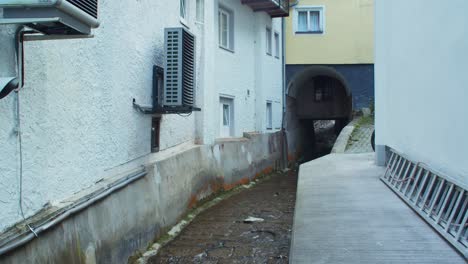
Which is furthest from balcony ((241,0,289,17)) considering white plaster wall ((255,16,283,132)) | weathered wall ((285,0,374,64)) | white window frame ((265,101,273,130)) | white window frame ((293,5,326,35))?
white window frame ((265,101,273,130))

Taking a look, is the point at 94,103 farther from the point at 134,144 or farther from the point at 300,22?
the point at 300,22

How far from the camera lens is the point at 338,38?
1767 cm

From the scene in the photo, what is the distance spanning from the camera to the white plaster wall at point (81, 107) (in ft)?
11.7

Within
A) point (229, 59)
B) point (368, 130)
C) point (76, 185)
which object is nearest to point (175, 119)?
point (76, 185)

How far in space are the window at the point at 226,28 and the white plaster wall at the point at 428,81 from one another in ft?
15.8

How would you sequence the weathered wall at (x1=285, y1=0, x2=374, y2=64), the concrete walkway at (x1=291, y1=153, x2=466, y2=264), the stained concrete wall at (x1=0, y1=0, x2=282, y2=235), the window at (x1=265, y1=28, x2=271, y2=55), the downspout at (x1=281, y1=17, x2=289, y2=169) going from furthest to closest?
the weathered wall at (x1=285, y1=0, x2=374, y2=64)
the downspout at (x1=281, y1=17, x2=289, y2=169)
the window at (x1=265, y1=28, x2=271, y2=55)
the concrete walkway at (x1=291, y1=153, x2=466, y2=264)
the stained concrete wall at (x1=0, y1=0, x2=282, y2=235)

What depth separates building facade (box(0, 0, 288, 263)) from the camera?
140 inches

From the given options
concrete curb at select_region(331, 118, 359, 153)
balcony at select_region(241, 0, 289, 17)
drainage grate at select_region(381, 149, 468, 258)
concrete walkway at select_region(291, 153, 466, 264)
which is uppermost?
balcony at select_region(241, 0, 289, 17)

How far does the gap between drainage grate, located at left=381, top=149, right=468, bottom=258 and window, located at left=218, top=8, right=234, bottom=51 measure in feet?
22.3

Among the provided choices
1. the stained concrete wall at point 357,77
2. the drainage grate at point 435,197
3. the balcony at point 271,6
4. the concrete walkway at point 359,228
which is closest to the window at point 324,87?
the stained concrete wall at point 357,77

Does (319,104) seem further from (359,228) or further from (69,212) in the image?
(69,212)

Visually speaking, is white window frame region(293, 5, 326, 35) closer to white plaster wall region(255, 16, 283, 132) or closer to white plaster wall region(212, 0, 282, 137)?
white plaster wall region(255, 16, 283, 132)

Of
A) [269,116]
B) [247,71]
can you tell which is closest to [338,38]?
[269,116]

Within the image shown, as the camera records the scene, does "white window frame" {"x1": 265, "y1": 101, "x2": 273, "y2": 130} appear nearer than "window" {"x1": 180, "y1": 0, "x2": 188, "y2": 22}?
No
